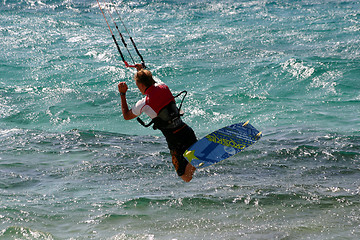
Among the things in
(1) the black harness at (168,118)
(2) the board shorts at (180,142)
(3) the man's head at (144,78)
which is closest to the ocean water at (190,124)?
(2) the board shorts at (180,142)

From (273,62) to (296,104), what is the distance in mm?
5413

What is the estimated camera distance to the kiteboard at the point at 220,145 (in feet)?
19.9

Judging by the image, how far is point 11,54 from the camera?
975 inches

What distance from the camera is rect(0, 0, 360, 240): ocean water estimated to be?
593 cm

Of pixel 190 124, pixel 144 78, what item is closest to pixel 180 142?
pixel 144 78

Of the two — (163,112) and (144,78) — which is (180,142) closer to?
(163,112)

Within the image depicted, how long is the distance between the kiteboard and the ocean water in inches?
28.6

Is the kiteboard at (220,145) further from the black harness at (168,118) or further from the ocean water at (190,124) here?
the ocean water at (190,124)

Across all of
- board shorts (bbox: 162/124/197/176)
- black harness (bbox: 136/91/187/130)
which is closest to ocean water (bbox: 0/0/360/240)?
board shorts (bbox: 162/124/197/176)

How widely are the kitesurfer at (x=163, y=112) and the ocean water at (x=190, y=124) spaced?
0.73m

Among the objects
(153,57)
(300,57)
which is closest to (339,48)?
(300,57)

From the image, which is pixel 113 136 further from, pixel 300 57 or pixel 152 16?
pixel 152 16

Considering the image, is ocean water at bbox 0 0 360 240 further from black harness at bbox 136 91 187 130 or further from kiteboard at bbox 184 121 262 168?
black harness at bbox 136 91 187 130

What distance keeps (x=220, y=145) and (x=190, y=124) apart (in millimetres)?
7336
